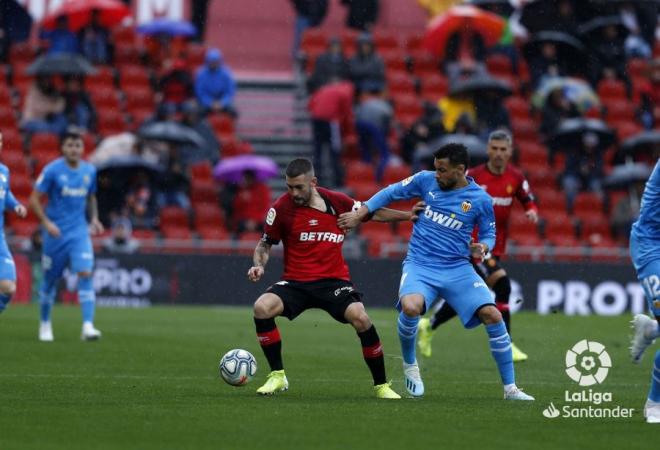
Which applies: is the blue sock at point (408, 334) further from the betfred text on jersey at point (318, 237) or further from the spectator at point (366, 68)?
the spectator at point (366, 68)

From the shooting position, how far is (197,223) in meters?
28.7

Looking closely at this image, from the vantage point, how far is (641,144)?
102 ft

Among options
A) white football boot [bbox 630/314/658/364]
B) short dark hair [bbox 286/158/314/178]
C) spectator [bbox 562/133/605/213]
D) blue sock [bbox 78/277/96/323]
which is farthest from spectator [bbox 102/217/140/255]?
white football boot [bbox 630/314/658/364]

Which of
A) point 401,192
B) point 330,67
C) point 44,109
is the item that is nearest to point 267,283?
point 330,67

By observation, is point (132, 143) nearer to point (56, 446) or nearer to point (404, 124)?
point (404, 124)

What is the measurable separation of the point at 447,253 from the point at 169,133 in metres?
16.0

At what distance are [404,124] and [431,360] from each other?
15.7m

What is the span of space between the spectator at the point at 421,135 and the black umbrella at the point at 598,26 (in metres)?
6.08

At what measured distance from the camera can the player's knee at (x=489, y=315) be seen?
12.2 meters

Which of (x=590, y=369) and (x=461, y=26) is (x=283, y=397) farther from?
(x=461, y=26)

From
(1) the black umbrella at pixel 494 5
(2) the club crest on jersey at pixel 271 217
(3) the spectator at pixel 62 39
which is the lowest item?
(2) the club crest on jersey at pixel 271 217

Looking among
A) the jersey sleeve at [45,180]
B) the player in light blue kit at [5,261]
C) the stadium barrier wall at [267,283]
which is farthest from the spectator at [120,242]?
the player in light blue kit at [5,261]

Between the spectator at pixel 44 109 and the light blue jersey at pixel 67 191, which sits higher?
→ the spectator at pixel 44 109

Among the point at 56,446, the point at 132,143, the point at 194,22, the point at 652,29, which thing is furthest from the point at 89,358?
the point at 652,29
